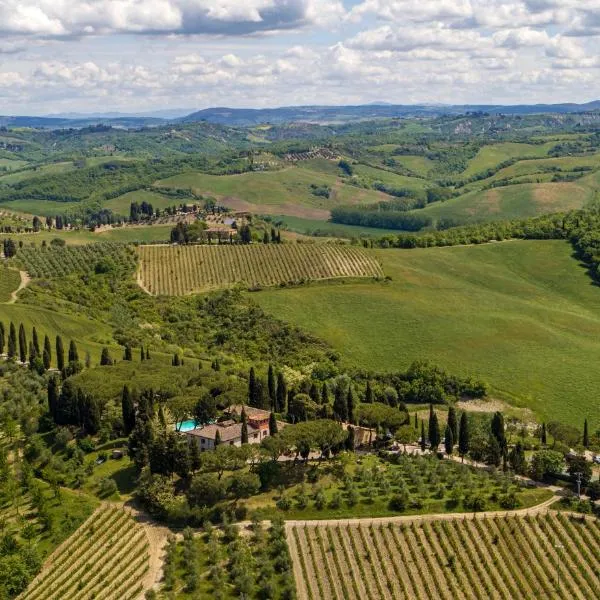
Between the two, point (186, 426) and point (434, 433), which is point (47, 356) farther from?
point (434, 433)

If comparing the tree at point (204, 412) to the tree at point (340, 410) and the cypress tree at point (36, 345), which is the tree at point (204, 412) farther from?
the cypress tree at point (36, 345)

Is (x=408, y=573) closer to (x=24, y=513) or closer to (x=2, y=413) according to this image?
(x=24, y=513)

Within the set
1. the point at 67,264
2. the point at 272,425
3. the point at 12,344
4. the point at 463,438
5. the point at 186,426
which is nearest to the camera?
the point at 272,425

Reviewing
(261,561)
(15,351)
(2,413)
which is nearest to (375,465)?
(261,561)

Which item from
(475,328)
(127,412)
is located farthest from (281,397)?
(475,328)

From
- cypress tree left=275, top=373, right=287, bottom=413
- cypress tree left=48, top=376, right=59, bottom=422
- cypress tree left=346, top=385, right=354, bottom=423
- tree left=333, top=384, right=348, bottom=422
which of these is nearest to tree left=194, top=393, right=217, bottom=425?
cypress tree left=275, top=373, right=287, bottom=413

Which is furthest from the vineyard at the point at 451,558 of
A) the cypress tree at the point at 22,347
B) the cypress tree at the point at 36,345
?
the cypress tree at the point at 22,347

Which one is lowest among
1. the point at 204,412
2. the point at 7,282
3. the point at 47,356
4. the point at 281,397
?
the point at 7,282

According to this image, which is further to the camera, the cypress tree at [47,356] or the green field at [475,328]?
the green field at [475,328]
